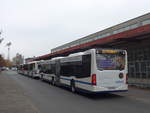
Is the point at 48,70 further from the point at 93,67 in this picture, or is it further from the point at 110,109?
the point at 110,109

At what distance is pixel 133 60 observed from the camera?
81.2 ft

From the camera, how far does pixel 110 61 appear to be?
14070mm

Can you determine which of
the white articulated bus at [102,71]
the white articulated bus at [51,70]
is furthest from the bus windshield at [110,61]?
the white articulated bus at [51,70]

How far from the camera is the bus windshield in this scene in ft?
45.1

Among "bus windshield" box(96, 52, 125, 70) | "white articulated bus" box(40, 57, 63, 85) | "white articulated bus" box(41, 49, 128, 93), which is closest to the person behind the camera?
"white articulated bus" box(41, 49, 128, 93)

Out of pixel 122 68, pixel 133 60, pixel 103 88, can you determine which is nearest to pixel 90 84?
pixel 103 88

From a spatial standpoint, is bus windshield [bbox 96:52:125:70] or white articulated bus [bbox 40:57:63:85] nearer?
bus windshield [bbox 96:52:125:70]

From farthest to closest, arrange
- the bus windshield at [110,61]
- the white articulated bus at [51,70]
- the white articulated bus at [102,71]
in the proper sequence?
1. the white articulated bus at [51,70]
2. the bus windshield at [110,61]
3. the white articulated bus at [102,71]

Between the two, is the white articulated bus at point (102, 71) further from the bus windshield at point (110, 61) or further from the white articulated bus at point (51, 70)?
the white articulated bus at point (51, 70)

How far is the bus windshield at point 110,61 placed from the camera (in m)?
13.8

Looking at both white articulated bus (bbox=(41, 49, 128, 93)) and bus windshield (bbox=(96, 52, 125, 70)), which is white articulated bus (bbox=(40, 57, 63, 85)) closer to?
white articulated bus (bbox=(41, 49, 128, 93))

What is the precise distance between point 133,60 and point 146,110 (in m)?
15.0

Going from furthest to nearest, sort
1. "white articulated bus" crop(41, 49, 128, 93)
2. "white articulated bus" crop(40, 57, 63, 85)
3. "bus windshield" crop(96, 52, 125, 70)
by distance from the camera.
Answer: "white articulated bus" crop(40, 57, 63, 85) < "bus windshield" crop(96, 52, 125, 70) < "white articulated bus" crop(41, 49, 128, 93)

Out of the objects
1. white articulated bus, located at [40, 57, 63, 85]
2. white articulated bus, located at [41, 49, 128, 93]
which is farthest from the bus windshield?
white articulated bus, located at [40, 57, 63, 85]
